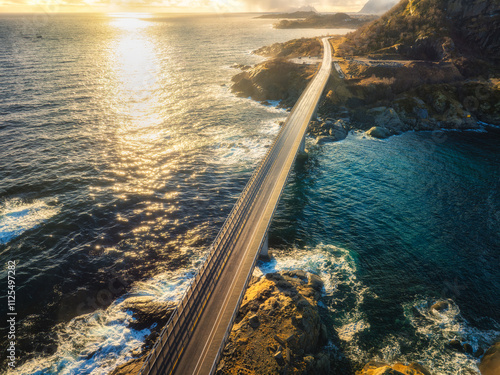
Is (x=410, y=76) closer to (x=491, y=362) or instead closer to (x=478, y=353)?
(x=478, y=353)

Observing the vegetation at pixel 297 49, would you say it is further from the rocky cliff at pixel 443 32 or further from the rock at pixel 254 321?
the rock at pixel 254 321

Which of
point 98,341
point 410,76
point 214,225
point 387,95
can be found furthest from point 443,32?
point 98,341

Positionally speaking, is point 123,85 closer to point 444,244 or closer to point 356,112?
point 356,112

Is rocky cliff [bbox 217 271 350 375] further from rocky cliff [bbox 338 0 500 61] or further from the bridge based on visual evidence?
rocky cliff [bbox 338 0 500 61]

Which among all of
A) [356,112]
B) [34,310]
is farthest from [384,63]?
[34,310]

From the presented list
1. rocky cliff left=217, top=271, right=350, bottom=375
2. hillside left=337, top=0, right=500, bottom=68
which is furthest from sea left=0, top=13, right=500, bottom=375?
hillside left=337, top=0, right=500, bottom=68
